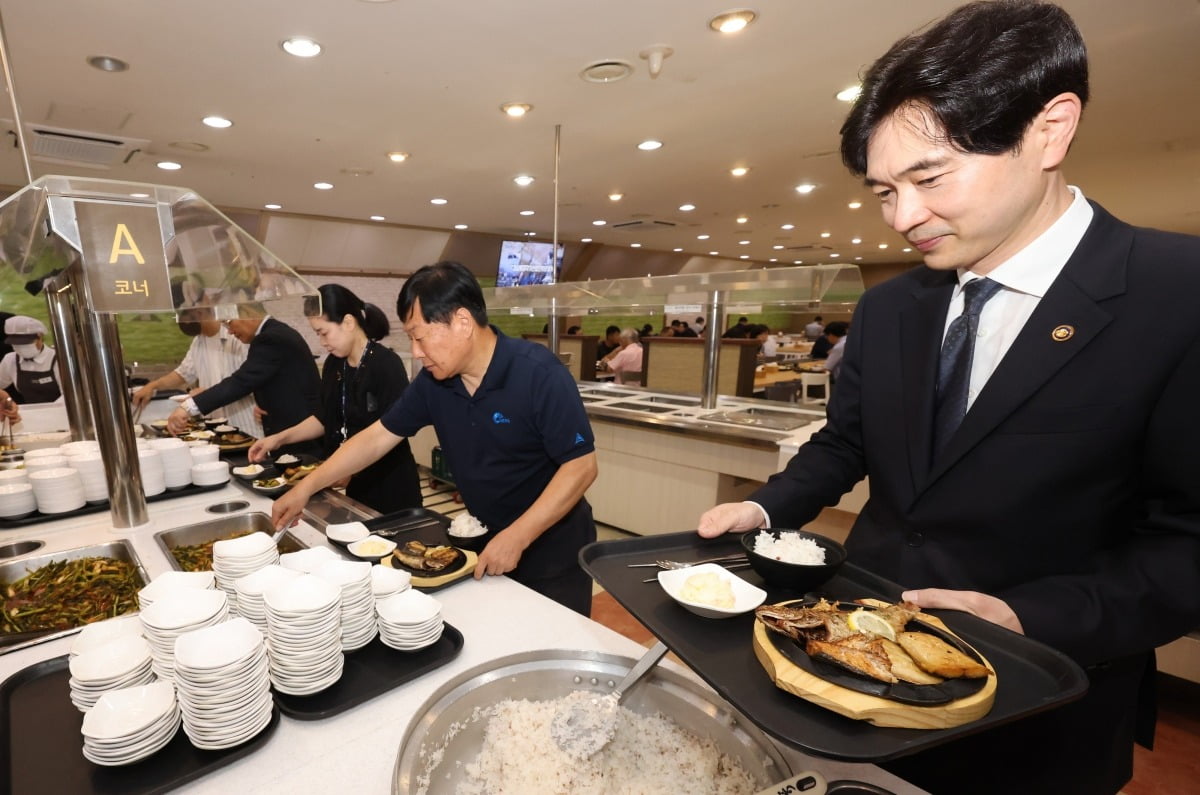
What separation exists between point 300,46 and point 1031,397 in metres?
3.73

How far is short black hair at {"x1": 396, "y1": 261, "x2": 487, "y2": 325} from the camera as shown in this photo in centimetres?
174

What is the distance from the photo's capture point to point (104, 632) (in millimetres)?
1102

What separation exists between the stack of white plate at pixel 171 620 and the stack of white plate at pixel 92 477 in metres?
1.53

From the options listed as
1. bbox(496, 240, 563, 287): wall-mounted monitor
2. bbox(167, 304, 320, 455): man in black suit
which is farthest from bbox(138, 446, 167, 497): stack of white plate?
bbox(496, 240, 563, 287): wall-mounted monitor

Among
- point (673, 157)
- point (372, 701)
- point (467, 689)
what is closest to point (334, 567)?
point (372, 701)

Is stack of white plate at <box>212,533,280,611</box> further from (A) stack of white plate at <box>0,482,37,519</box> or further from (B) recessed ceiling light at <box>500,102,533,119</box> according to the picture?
(B) recessed ceiling light at <box>500,102,533,119</box>

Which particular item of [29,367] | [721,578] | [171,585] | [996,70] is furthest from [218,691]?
[29,367]

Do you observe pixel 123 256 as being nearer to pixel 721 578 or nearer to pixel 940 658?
pixel 721 578

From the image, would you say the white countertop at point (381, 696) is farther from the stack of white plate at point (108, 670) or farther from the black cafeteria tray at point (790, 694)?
the black cafeteria tray at point (790, 694)

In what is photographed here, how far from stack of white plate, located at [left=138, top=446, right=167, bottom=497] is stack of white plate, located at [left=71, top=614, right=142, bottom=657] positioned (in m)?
1.28

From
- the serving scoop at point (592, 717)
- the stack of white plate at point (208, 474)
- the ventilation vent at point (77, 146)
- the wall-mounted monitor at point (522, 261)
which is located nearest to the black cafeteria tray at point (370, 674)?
the serving scoop at point (592, 717)

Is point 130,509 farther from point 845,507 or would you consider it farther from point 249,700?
point 845,507

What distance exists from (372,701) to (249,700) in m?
0.21

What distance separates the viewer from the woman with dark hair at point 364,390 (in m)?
2.64
